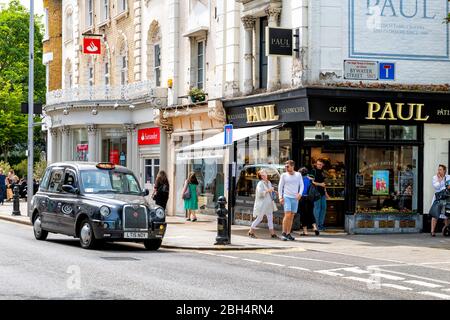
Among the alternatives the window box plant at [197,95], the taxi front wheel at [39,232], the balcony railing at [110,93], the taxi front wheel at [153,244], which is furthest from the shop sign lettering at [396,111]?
the balcony railing at [110,93]

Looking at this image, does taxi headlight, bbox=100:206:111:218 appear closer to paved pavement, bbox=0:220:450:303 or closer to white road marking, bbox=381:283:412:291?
paved pavement, bbox=0:220:450:303

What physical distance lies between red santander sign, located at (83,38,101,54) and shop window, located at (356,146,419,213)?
17.8 m

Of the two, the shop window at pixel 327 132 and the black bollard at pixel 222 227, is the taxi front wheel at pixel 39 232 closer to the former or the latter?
the black bollard at pixel 222 227

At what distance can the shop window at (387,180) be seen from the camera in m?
23.9

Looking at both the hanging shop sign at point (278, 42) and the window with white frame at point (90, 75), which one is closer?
the hanging shop sign at point (278, 42)

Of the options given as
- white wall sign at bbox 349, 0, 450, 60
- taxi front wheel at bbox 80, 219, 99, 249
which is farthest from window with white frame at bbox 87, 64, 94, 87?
taxi front wheel at bbox 80, 219, 99, 249

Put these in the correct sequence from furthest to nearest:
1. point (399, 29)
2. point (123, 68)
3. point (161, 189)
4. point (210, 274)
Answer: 1. point (123, 68)
2. point (161, 189)
3. point (399, 29)
4. point (210, 274)

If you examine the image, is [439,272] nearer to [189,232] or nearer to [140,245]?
[140,245]

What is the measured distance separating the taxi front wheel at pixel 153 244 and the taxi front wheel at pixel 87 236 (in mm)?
1096

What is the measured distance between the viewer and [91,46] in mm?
38625

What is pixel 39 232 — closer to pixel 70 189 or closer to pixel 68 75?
pixel 70 189

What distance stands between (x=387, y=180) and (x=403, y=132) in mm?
1403

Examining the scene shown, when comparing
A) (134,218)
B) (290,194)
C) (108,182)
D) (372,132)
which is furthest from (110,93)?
(134,218)
